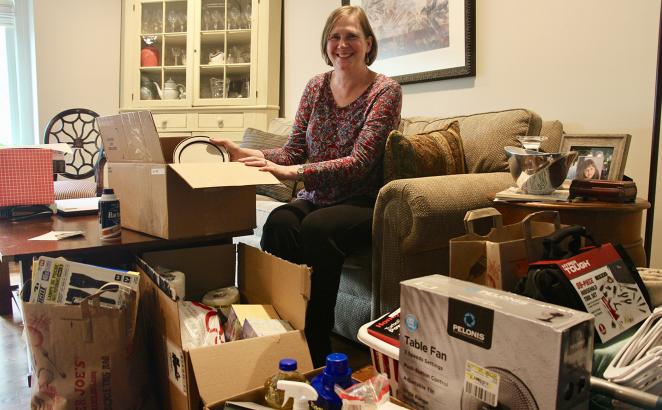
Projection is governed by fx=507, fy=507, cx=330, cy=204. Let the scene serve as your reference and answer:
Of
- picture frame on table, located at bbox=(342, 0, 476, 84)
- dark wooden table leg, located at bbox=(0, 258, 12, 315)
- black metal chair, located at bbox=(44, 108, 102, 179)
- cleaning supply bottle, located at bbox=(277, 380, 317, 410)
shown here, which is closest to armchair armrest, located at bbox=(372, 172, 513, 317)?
cleaning supply bottle, located at bbox=(277, 380, 317, 410)

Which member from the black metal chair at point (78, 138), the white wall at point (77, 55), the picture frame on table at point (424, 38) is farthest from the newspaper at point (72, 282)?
the white wall at point (77, 55)

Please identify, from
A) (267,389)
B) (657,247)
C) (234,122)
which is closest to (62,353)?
(267,389)

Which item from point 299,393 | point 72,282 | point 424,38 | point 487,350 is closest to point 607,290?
point 487,350

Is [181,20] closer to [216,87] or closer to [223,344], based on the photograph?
[216,87]

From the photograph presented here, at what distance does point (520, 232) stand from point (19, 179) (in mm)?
1542

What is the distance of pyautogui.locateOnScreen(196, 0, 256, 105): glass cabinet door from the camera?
3.73 metres

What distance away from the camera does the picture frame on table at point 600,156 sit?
1654mm

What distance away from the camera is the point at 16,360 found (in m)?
1.78

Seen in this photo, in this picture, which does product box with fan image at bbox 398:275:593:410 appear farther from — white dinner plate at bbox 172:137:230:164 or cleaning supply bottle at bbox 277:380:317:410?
white dinner plate at bbox 172:137:230:164

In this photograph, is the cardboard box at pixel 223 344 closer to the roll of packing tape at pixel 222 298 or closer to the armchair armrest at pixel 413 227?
the roll of packing tape at pixel 222 298

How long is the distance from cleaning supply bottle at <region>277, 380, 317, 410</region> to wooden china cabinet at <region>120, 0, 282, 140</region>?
293cm

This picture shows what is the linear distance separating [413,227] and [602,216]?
525 millimetres

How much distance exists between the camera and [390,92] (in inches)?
68.1

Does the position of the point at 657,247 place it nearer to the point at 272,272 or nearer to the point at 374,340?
the point at 374,340
